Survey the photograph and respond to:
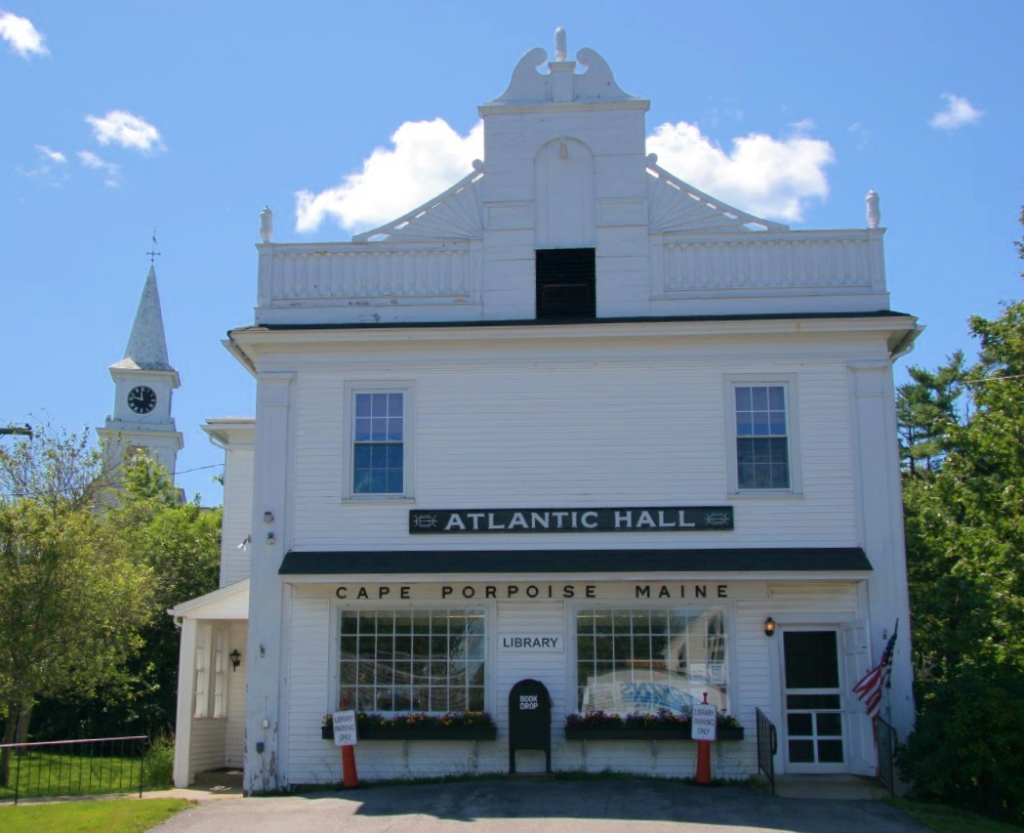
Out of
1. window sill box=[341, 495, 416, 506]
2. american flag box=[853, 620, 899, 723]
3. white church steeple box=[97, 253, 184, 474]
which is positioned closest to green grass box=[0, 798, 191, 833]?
window sill box=[341, 495, 416, 506]

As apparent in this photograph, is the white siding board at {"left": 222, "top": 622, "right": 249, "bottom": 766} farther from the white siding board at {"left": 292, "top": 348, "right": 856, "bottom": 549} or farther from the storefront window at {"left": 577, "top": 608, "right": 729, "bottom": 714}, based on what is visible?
the storefront window at {"left": 577, "top": 608, "right": 729, "bottom": 714}

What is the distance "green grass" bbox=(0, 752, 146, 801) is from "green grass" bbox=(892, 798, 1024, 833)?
1142 centimetres

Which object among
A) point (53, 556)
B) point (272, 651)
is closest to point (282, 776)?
point (272, 651)

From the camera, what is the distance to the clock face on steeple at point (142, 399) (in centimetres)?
7144

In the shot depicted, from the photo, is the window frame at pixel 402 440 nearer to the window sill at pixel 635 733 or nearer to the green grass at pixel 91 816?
the window sill at pixel 635 733

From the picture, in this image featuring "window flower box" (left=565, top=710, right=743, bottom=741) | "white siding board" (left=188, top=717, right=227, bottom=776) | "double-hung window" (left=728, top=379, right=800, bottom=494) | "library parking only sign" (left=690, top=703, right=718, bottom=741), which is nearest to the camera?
"library parking only sign" (left=690, top=703, right=718, bottom=741)

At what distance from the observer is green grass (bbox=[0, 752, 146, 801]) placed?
17734 mm

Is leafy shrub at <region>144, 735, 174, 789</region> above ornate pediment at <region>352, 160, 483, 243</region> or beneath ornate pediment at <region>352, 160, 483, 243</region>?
beneath

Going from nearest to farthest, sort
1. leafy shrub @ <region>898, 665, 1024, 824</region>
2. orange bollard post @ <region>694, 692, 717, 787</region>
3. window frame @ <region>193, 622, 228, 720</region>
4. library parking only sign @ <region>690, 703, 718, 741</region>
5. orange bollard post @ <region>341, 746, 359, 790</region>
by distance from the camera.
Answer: leafy shrub @ <region>898, 665, 1024, 824</region>, library parking only sign @ <region>690, 703, 718, 741</region>, orange bollard post @ <region>694, 692, 717, 787</region>, orange bollard post @ <region>341, 746, 359, 790</region>, window frame @ <region>193, 622, 228, 720</region>

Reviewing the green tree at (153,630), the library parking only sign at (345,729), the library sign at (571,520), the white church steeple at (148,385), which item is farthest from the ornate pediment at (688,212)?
the white church steeple at (148,385)

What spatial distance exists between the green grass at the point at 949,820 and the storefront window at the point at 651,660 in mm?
3051

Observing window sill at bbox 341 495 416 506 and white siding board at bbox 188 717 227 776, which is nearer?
window sill at bbox 341 495 416 506

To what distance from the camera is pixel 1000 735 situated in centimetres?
1431

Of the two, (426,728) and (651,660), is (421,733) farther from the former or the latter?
(651,660)
